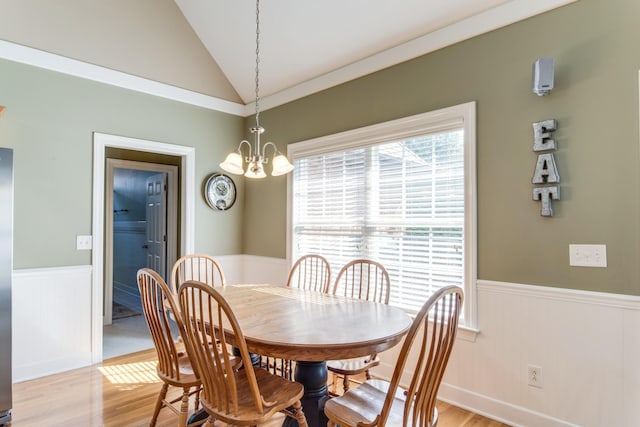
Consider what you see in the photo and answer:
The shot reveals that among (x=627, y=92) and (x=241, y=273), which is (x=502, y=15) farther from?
(x=241, y=273)

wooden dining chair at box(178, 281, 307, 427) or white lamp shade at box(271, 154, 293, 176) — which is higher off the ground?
white lamp shade at box(271, 154, 293, 176)

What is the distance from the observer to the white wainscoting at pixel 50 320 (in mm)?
2918

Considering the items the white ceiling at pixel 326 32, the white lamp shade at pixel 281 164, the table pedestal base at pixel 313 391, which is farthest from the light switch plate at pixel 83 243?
the table pedestal base at pixel 313 391

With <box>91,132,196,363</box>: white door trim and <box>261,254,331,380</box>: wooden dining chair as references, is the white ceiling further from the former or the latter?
<box>261,254,331,380</box>: wooden dining chair

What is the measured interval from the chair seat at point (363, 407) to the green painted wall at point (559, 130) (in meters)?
1.17

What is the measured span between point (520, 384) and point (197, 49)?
4.12 m

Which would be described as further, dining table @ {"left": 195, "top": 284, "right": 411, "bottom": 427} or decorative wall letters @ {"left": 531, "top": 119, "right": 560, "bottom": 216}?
decorative wall letters @ {"left": 531, "top": 119, "right": 560, "bottom": 216}

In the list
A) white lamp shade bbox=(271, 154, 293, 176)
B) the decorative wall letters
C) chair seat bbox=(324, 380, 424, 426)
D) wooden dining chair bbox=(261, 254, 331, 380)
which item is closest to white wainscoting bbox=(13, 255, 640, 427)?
the decorative wall letters

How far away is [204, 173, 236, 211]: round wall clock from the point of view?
412 centimetres

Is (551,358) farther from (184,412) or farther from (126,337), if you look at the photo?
(126,337)

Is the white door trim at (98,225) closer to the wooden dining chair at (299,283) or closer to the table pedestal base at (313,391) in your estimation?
the wooden dining chair at (299,283)

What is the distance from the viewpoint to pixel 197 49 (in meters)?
3.94

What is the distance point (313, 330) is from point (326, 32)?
2.55m

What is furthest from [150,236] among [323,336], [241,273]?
[323,336]
